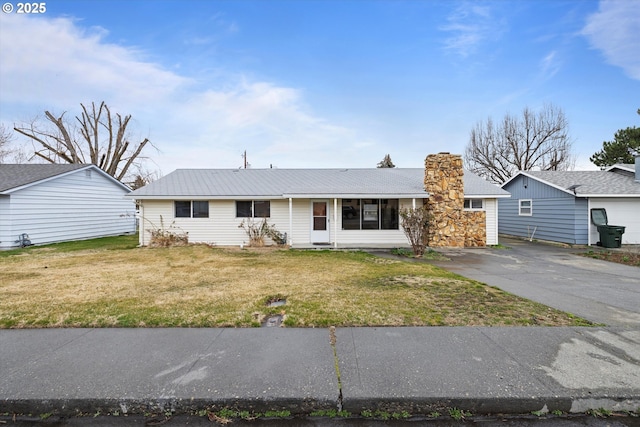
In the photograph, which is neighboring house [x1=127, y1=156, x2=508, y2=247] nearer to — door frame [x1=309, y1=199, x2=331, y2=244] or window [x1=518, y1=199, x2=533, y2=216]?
door frame [x1=309, y1=199, x2=331, y2=244]

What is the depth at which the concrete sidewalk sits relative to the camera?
8.13 ft

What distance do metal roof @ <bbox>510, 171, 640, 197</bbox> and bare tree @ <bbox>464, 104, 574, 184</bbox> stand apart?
10.7m

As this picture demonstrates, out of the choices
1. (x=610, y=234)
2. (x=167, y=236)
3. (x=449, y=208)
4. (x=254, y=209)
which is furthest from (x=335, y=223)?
(x=610, y=234)

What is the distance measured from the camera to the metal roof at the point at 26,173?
13320 mm

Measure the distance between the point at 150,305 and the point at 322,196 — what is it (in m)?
8.64

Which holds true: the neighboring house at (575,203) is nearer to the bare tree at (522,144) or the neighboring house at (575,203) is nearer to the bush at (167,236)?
the bare tree at (522,144)

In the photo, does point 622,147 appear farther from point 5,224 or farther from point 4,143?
point 4,143

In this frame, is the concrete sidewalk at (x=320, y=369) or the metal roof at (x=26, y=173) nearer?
the concrete sidewalk at (x=320, y=369)

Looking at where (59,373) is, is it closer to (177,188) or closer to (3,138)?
(177,188)

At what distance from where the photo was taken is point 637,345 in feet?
11.3

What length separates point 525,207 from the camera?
1670cm

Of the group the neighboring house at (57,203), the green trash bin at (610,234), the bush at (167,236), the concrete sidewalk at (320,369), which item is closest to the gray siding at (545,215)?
the green trash bin at (610,234)

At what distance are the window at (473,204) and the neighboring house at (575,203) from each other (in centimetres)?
379

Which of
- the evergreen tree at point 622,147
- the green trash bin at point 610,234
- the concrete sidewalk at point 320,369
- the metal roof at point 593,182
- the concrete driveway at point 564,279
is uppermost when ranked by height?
the evergreen tree at point 622,147
